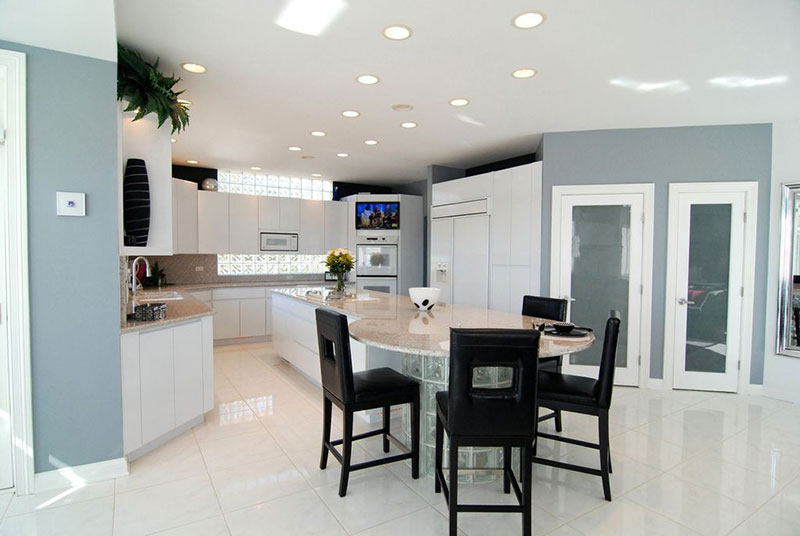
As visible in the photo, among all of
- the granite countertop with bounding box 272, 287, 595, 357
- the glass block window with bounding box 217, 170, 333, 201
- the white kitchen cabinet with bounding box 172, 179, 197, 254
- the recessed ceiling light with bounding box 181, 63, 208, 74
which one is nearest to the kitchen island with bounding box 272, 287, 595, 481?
the granite countertop with bounding box 272, 287, 595, 357

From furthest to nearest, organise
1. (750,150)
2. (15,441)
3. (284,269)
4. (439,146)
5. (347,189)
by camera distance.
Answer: (347,189) → (284,269) → (439,146) → (750,150) → (15,441)

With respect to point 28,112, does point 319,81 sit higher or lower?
higher

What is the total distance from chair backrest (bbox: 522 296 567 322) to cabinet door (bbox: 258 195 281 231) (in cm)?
442

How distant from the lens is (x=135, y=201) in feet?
8.90

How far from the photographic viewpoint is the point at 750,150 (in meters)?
4.03

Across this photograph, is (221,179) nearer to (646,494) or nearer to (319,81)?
(319,81)

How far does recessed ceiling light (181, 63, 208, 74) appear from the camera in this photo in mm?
2884

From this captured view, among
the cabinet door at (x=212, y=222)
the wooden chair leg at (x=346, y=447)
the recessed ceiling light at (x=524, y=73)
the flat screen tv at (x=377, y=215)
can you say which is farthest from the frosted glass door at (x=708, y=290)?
the cabinet door at (x=212, y=222)

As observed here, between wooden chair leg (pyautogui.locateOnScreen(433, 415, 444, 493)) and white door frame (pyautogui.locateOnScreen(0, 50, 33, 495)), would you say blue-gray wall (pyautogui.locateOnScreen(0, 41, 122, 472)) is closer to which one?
white door frame (pyautogui.locateOnScreen(0, 50, 33, 495))

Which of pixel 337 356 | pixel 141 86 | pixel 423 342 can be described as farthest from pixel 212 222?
pixel 423 342

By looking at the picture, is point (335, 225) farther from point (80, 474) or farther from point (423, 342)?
point (423, 342)

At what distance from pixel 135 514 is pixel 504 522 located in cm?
183

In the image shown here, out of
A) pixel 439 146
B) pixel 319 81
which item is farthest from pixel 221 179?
pixel 319 81

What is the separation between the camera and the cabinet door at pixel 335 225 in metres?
7.08
